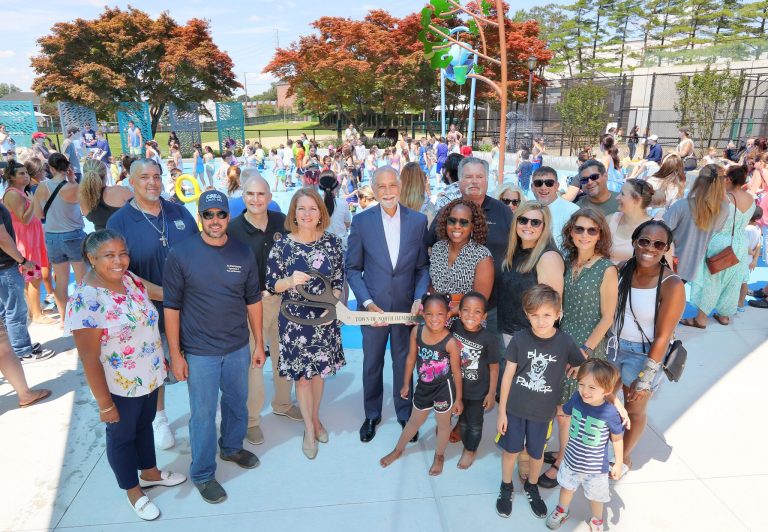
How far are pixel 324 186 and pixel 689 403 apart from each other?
3.82 meters

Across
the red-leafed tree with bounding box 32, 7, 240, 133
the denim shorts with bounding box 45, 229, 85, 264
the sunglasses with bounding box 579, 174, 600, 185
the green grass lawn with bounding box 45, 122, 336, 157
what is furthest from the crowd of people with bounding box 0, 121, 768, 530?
the red-leafed tree with bounding box 32, 7, 240, 133

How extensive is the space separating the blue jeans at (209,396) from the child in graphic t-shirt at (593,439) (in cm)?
195

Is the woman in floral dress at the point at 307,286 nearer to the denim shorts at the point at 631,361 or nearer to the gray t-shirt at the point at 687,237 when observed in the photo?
the denim shorts at the point at 631,361

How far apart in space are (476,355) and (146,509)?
2107mm

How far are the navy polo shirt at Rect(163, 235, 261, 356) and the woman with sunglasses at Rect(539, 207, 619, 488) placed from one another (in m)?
1.90

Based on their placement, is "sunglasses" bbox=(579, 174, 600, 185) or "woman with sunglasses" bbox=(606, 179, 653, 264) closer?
"woman with sunglasses" bbox=(606, 179, 653, 264)

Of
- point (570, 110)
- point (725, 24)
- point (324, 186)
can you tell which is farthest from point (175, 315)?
point (725, 24)

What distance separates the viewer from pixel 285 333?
126 inches

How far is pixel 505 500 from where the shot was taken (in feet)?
9.14

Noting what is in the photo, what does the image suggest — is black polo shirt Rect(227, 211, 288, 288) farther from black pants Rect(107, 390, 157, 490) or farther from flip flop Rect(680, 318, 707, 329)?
flip flop Rect(680, 318, 707, 329)

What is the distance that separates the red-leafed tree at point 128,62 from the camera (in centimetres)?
2778

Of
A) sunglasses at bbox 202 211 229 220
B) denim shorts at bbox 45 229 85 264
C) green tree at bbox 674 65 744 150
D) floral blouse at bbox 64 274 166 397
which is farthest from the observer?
green tree at bbox 674 65 744 150

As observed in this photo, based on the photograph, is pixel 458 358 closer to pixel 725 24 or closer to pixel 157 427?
pixel 157 427

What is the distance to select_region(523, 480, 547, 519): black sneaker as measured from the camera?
274 centimetres
